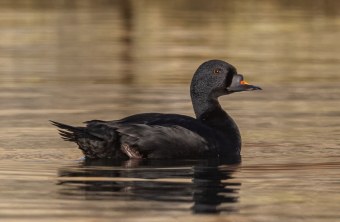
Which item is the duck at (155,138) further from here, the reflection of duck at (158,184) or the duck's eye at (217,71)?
the duck's eye at (217,71)

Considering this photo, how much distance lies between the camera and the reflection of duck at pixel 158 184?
10.7 meters

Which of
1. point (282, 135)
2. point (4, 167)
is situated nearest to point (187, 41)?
point (282, 135)

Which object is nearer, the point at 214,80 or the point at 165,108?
the point at 214,80

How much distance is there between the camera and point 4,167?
493 inches

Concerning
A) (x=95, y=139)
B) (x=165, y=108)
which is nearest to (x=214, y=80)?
(x=95, y=139)

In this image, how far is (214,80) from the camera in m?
14.4

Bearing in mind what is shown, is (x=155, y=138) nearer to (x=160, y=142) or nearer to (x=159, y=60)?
(x=160, y=142)

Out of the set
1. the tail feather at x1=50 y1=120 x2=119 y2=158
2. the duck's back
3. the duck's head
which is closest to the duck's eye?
the duck's head

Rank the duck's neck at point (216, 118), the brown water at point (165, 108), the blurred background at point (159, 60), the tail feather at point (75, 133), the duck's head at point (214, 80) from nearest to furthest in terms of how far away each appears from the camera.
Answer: the brown water at point (165, 108) → the tail feather at point (75, 133) → the duck's neck at point (216, 118) → the duck's head at point (214, 80) → the blurred background at point (159, 60)

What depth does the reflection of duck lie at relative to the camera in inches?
421

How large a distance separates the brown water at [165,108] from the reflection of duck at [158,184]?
1 centimetres

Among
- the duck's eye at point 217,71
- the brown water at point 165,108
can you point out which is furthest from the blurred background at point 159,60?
the duck's eye at point 217,71

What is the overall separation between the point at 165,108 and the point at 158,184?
526 centimetres

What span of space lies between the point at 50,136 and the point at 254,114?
2745 mm
